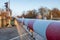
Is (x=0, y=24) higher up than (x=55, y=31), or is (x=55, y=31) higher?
(x=55, y=31)

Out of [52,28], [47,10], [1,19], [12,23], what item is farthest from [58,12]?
[52,28]

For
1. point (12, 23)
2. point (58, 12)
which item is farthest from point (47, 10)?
point (12, 23)

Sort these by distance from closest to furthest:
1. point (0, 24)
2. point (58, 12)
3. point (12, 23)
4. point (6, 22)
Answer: point (0, 24)
point (6, 22)
point (12, 23)
point (58, 12)

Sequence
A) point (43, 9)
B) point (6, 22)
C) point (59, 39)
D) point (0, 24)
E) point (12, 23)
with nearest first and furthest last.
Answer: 1. point (59, 39)
2. point (0, 24)
3. point (6, 22)
4. point (12, 23)
5. point (43, 9)

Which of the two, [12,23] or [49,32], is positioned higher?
[49,32]

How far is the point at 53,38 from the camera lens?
908 mm

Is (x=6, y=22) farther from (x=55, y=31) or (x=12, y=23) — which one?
(x=55, y=31)

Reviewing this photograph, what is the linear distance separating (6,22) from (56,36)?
23328 millimetres

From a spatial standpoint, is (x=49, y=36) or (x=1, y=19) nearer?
(x=49, y=36)

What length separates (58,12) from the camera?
35.9 m

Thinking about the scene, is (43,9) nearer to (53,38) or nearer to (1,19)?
(1,19)

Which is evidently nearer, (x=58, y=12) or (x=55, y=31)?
(x=55, y=31)

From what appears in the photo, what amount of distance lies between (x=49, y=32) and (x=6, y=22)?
23.3 meters

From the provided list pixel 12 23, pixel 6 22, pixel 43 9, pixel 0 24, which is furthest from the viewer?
pixel 43 9
